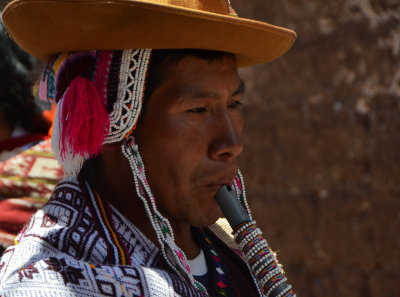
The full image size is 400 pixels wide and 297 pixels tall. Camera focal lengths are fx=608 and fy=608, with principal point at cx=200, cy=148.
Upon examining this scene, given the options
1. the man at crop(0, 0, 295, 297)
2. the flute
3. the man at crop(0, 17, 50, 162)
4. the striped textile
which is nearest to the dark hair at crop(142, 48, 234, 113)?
the man at crop(0, 0, 295, 297)

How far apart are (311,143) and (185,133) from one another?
7.71 ft

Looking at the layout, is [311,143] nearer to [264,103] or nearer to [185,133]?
[264,103]

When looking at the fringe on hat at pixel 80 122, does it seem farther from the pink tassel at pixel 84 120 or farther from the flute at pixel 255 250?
the flute at pixel 255 250

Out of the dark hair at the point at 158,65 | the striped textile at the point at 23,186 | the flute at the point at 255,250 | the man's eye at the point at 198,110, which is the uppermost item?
the dark hair at the point at 158,65

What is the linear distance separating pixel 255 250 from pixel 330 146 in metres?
2.31

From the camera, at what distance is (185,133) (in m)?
1.80

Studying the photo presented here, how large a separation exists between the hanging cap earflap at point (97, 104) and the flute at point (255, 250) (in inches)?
15.5

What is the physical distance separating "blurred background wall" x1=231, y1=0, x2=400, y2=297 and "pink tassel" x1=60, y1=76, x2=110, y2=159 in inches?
88.0

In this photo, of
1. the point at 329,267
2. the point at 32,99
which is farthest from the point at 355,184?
the point at 32,99

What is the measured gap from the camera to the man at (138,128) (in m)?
1.65

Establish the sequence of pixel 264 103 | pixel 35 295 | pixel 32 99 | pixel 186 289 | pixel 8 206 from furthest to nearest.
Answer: pixel 264 103, pixel 32 99, pixel 8 206, pixel 186 289, pixel 35 295

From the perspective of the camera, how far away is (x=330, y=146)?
4051mm

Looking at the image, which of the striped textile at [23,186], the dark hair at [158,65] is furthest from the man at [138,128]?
the striped textile at [23,186]

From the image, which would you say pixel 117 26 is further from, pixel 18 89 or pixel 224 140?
pixel 18 89
